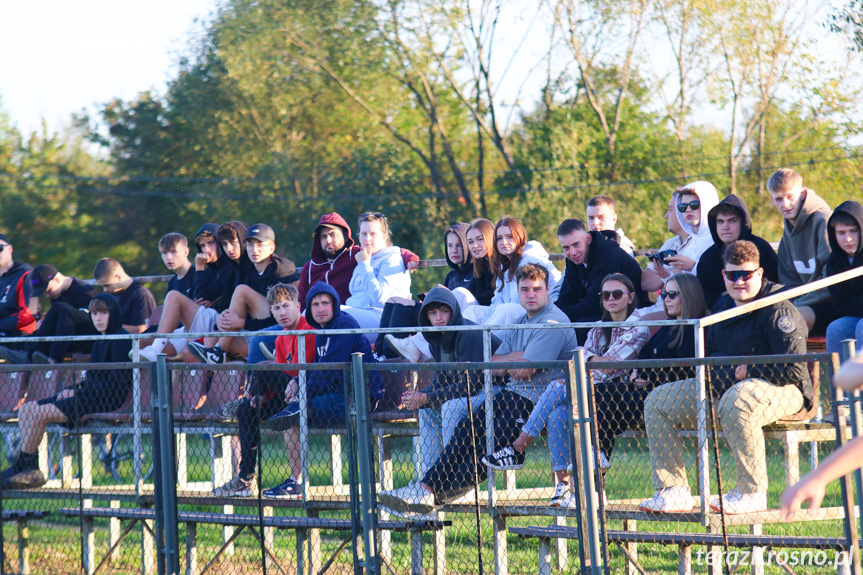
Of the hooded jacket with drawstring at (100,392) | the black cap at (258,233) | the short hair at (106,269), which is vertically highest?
the black cap at (258,233)

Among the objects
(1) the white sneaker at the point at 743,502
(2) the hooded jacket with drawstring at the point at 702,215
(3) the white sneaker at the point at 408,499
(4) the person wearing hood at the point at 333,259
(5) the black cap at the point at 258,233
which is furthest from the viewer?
(4) the person wearing hood at the point at 333,259

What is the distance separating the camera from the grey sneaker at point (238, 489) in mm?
6805

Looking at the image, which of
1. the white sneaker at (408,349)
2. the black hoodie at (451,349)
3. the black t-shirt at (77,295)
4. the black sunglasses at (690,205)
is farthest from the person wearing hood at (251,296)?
the black sunglasses at (690,205)

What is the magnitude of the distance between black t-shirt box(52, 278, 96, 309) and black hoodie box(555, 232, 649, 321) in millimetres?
5622

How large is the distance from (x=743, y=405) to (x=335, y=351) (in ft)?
9.68

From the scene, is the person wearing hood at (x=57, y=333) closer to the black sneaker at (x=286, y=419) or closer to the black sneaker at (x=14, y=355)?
the black sneaker at (x=14, y=355)

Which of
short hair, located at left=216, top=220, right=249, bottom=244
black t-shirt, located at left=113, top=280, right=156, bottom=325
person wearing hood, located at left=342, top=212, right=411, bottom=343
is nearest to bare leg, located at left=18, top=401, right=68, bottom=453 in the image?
black t-shirt, located at left=113, top=280, right=156, bottom=325

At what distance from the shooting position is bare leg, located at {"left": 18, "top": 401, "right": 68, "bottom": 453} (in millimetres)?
8070

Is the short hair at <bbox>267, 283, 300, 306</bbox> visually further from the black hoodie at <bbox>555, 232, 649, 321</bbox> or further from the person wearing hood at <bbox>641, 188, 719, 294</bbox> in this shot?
the person wearing hood at <bbox>641, 188, 719, 294</bbox>

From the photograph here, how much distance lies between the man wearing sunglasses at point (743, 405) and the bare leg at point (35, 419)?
5019mm

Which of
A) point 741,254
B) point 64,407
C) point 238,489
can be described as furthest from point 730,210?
point 64,407

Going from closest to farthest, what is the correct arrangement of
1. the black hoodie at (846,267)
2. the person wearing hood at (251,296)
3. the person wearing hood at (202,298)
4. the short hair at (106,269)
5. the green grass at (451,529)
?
the green grass at (451,529) < the black hoodie at (846,267) < the person wearing hood at (251,296) < the person wearing hood at (202,298) < the short hair at (106,269)

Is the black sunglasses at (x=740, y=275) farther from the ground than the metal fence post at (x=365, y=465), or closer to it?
farther from the ground

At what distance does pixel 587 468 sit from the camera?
4.89 meters
